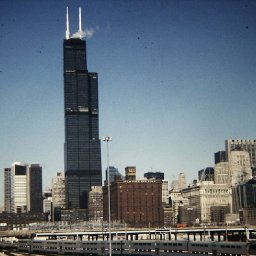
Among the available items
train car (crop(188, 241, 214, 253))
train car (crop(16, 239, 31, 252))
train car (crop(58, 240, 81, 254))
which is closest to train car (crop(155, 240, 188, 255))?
train car (crop(188, 241, 214, 253))

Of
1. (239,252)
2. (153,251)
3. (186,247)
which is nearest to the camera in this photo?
(239,252)

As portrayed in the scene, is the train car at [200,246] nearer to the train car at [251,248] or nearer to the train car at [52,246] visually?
the train car at [251,248]

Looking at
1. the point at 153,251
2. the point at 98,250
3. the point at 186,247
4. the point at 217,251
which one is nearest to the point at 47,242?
the point at 98,250

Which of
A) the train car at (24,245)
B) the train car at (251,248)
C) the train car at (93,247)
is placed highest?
the train car at (251,248)

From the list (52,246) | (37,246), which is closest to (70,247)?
(52,246)

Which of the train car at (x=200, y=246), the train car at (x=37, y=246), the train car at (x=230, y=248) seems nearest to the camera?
the train car at (x=230, y=248)

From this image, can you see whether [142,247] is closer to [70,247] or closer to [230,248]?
[230,248]

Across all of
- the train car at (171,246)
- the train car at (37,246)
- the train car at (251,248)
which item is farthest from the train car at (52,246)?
the train car at (251,248)

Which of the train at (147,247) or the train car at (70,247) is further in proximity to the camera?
the train car at (70,247)

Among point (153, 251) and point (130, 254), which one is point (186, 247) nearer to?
point (153, 251)

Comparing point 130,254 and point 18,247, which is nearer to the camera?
point 130,254
